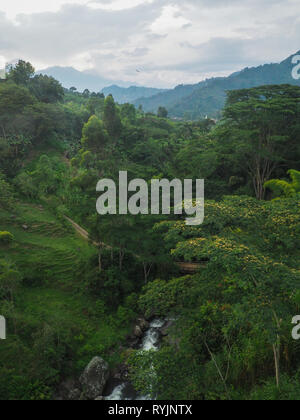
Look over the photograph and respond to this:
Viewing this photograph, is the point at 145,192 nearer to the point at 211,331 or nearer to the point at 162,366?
the point at 211,331

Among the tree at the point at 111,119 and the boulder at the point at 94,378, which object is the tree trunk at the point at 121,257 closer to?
the boulder at the point at 94,378

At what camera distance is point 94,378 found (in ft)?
37.3

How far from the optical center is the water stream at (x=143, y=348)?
35.7ft

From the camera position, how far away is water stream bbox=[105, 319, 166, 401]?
35.7 feet

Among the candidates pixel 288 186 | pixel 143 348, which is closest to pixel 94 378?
pixel 143 348

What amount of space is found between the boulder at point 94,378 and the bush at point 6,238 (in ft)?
31.2

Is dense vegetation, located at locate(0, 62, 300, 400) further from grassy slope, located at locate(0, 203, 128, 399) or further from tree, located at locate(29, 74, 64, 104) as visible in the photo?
tree, located at locate(29, 74, 64, 104)

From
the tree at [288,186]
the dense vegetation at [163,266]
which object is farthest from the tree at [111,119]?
the tree at [288,186]

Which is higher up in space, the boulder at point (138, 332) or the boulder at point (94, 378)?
the boulder at point (138, 332)

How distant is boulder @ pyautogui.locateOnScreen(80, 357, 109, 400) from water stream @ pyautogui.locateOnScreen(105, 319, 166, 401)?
52 centimetres

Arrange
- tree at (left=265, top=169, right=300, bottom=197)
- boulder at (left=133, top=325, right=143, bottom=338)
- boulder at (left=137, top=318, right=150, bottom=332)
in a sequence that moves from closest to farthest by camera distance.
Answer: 1. boulder at (left=133, top=325, right=143, bottom=338)
2. tree at (left=265, top=169, right=300, bottom=197)
3. boulder at (left=137, top=318, right=150, bottom=332)

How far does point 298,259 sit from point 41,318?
11.4 metres

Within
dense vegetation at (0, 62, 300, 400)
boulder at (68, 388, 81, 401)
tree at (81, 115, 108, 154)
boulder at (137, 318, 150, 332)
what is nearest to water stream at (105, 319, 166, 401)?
boulder at (137, 318, 150, 332)
